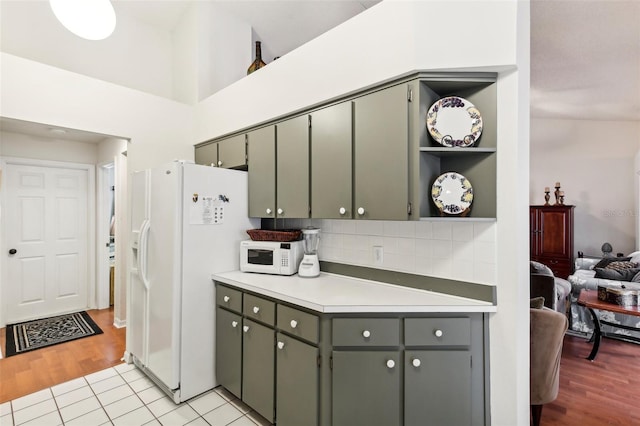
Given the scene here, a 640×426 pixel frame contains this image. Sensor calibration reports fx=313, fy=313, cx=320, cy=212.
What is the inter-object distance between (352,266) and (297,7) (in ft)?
8.79

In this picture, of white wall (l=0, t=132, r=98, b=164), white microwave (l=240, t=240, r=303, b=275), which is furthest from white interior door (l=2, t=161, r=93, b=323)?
Answer: white microwave (l=240, t=240, r=303, b=275)

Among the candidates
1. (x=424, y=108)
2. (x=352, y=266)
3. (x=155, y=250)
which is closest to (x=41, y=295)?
(x=155, y=250)

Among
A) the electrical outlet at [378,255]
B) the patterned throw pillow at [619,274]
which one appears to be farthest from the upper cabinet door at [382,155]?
the patterned throw pillow at [619,274]

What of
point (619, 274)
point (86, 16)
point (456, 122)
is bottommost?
point (619, 274)

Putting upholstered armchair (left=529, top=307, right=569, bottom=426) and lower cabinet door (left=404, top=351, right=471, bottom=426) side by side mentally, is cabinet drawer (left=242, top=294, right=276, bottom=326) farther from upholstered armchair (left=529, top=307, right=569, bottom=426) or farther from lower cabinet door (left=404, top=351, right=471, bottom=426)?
upholstered armchair (left=529, top=307, right=569, bottom=426)

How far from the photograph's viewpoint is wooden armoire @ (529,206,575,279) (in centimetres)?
559

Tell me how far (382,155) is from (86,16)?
2.00m

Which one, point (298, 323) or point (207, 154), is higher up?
point (207, 154)

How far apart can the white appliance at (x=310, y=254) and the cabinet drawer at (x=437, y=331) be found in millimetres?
896

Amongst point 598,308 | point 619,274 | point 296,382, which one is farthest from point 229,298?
point 619,274

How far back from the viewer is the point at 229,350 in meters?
2.29

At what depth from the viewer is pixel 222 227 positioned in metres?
2.53

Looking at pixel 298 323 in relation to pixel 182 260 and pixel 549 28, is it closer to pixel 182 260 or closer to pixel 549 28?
pixel 182 260

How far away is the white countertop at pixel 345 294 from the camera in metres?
1.66
